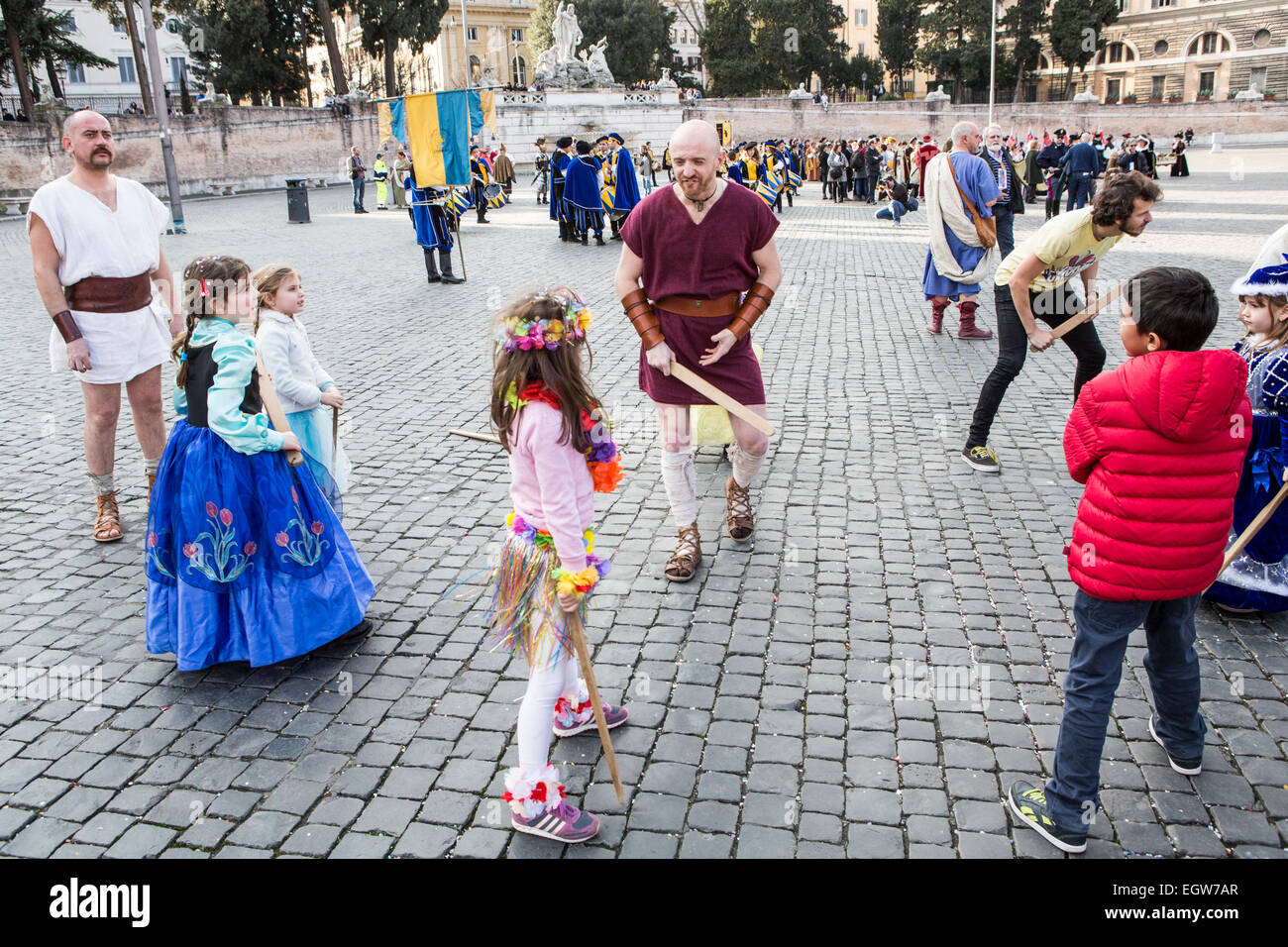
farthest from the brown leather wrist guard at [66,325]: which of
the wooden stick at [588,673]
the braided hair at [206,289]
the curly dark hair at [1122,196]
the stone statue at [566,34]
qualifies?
the stone statue at [566,34]

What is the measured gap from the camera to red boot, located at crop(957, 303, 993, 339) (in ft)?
31.1

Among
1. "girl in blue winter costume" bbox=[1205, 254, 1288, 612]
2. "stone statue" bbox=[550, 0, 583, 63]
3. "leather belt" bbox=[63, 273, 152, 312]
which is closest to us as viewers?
"girl in blue winter costume" bbox=[1205, 254, 1288, 612]

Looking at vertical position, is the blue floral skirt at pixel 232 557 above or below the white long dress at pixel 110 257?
below

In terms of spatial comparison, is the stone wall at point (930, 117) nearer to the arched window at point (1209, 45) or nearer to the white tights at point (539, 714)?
the arched window at point (1209, 45)

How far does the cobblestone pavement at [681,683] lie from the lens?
2.99 meters

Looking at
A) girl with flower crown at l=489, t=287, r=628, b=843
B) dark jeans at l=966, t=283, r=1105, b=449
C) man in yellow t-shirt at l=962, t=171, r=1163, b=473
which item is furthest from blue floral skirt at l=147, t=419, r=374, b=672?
dark jeans at l=966, t=283, r=1105, b=449

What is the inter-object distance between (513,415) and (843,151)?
86.8 feet

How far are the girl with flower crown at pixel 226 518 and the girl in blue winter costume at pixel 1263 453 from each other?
3.89 metres

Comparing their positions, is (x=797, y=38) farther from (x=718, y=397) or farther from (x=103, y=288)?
(x=718, y=397)

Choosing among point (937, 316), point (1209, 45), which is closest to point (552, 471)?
point (937, 316)

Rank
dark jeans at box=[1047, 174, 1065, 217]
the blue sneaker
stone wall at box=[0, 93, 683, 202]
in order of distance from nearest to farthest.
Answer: the blue sneaker < dark jeans at box=[1047, 174, 1065, 217] < stone wall at box=[0, 93, 683, 202]

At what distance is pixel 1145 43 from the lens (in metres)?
73.1

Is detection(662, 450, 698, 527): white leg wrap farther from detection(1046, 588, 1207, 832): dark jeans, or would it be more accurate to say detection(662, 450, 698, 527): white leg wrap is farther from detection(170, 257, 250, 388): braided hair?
detection(1046, 588, 1207, 832): dark jeans

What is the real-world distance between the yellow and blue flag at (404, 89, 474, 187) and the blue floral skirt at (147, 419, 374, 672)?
9.84m
